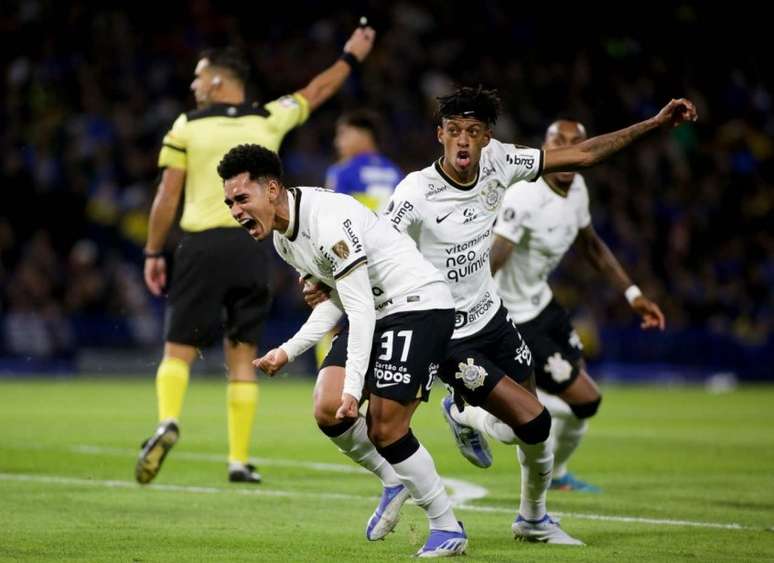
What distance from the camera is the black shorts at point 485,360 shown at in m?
7.35

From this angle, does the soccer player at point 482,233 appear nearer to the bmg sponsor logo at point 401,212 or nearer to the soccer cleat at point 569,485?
the bmg sponsor logo at point 401,212

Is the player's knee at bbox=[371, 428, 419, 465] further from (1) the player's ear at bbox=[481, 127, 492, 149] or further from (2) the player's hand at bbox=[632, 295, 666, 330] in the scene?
(2) the player's hand at bbox=[632, 295, 666, 330]

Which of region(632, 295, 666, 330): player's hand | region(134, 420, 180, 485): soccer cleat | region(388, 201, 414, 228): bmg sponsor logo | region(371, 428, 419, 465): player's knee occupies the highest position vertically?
region(388, 201, 414, 228): bmg sponsor logo

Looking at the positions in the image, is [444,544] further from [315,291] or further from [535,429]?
[315,291]

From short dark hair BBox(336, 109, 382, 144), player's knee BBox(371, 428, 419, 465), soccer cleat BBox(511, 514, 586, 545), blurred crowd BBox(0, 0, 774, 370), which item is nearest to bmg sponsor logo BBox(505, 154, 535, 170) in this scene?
player's knee BBox(371, 428, 419, 465)

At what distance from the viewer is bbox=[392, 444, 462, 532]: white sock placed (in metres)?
6.82

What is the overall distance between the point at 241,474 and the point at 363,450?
2.70m

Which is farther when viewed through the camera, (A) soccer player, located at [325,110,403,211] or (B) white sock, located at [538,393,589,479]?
(A) soccer player, located at [325,110,403,211]

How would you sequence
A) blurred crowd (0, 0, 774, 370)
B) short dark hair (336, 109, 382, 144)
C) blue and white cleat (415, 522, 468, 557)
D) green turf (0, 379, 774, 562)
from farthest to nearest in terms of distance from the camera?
1. blurred crowd (0, 0, 774, 370)
2. short dark hair (336, 109, 382, 144)
3. green turf (0, 379, 774, 562)
4. blue and white cleat (415, 522, 468, 557)

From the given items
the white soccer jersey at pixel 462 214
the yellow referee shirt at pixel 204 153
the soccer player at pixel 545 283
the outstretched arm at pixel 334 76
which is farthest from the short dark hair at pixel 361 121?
the white soccer jersey at pixel 462 214

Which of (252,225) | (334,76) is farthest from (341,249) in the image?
(334,76)

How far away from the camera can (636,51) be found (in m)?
27.1

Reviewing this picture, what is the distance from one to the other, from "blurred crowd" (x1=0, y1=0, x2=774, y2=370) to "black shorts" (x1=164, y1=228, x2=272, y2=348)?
1304 centimetres

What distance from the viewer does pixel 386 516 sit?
284 inches
